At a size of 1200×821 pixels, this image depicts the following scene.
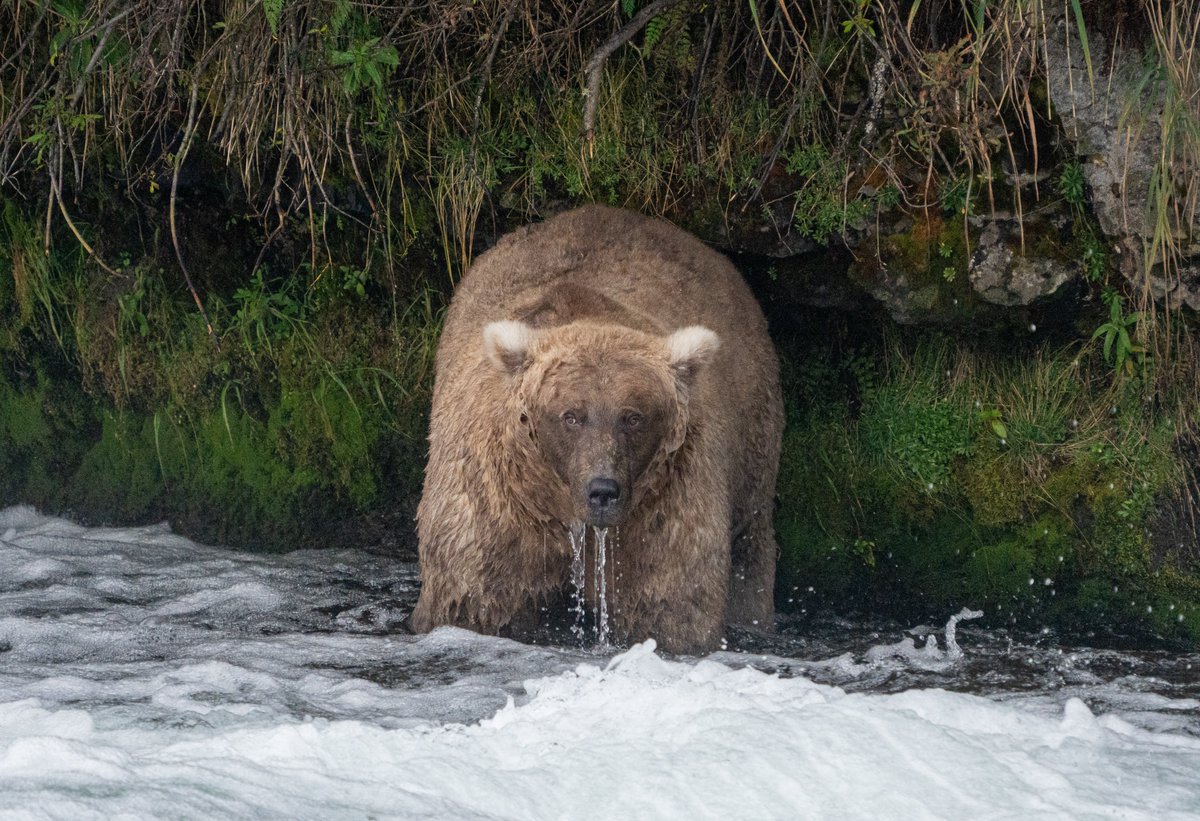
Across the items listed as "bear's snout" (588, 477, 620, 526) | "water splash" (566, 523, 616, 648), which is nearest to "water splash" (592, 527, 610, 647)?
"water splash" (566, 523, 616, 648)

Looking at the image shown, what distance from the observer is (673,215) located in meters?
7.18

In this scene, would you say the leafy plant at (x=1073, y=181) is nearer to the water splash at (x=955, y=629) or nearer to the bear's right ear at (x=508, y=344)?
the water splash at (x=955, y=629)

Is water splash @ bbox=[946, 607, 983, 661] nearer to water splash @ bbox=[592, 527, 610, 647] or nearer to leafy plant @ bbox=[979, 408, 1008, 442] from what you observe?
leafy plant @ bbox=[979, 408, 1008, 442]

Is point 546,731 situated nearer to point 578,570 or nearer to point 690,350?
point 578,570

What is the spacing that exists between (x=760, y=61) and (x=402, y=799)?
4.10 metres

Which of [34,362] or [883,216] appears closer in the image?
[883,216]

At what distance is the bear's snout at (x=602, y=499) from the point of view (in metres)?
5.19

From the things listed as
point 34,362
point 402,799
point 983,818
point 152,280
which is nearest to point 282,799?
point 402,799

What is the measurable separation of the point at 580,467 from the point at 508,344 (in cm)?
61

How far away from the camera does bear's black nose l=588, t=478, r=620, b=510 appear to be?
17.0 feet

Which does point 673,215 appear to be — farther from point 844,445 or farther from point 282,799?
point 282,799

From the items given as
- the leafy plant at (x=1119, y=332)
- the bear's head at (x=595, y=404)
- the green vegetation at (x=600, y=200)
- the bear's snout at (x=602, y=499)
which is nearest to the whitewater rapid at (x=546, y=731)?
the bear's snout at (x=602, y=499)

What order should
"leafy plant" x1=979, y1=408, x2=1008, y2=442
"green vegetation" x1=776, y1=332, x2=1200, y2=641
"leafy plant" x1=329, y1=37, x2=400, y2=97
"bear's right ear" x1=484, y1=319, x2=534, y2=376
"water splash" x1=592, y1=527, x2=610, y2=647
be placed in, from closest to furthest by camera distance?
"bear's right ear" x1=484, y1=319, x2=534, y2=376
"water splash" x1=592, y1=527, x2=610, y2=647
"leafy plant" x1=329, y1=37, x2=400, y2=97
"green vegetation" x1=776, y1=332, x2=1200, y2=641
"leafy plant" x1=979, y1=408, x2=1008, y2=442

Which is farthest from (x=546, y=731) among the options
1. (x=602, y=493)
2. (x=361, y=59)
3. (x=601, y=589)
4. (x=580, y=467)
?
(x=361, y=59)
